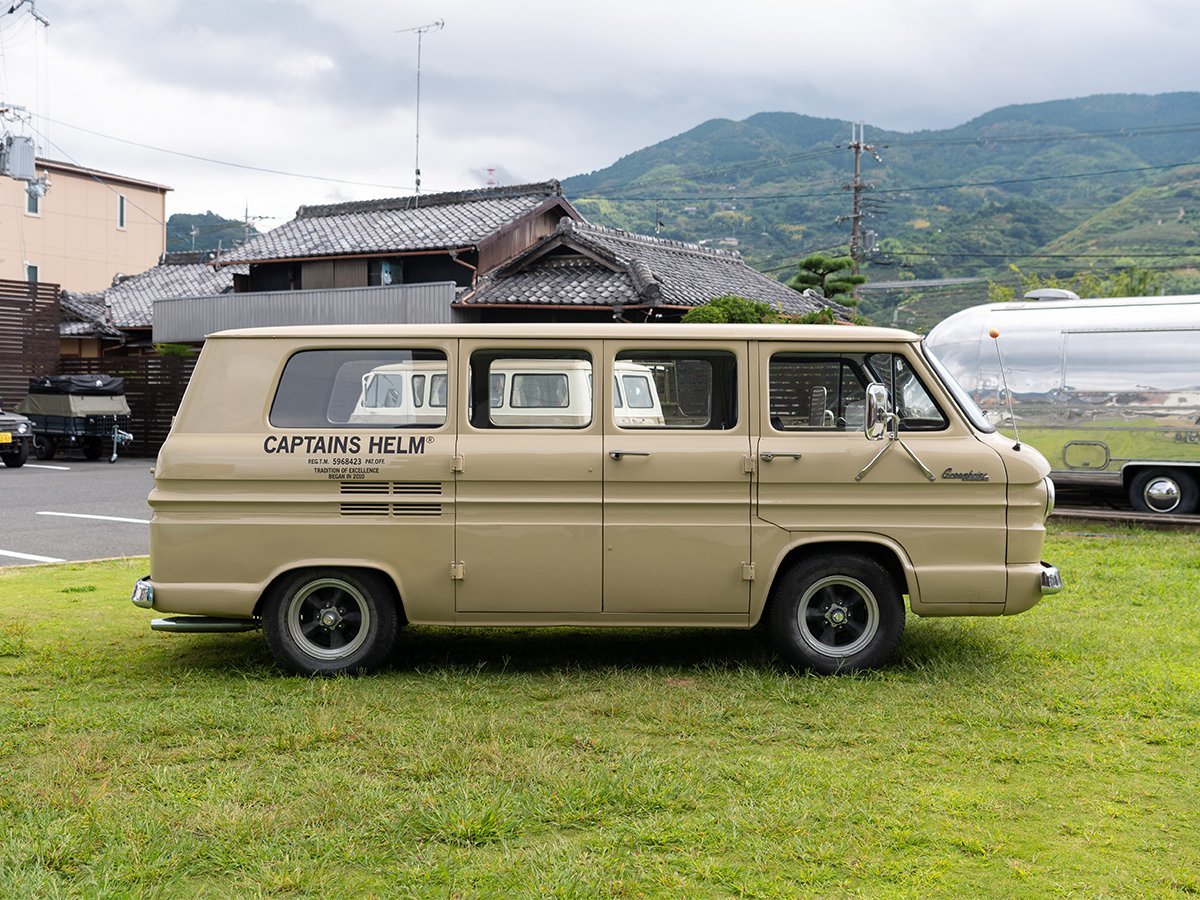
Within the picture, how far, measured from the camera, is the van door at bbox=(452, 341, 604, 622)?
6590 mm

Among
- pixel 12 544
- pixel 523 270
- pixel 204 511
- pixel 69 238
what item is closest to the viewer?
pixel 204 511

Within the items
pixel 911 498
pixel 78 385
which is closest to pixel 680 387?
pixel 911 498

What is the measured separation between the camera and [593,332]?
6.75 m

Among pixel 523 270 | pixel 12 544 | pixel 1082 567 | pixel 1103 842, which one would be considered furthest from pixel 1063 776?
A: pixel 523 270

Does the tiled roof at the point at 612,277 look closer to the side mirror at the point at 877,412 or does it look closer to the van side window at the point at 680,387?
the van side window at the point at 680,387

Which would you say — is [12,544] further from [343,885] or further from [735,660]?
[343,885]

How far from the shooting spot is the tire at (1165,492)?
1442 cm

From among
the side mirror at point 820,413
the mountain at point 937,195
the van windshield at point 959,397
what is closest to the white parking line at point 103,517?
the side mirror at point 820,413

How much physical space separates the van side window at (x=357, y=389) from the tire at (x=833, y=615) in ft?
7.42

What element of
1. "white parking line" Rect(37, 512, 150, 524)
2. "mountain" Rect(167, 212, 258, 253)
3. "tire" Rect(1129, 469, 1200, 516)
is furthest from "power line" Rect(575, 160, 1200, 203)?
"white parking line" Rect(37, 512, 150, 524)

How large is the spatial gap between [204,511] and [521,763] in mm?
2631

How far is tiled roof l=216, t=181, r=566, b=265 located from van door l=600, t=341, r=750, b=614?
23.2m

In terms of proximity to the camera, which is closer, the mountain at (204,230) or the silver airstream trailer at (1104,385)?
the silver airstream trailer at (1104,385)

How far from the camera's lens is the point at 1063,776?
509 cm
